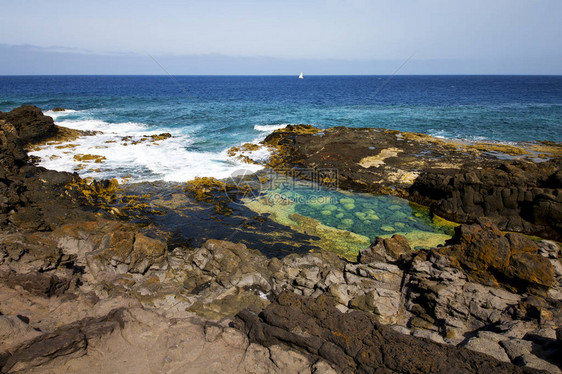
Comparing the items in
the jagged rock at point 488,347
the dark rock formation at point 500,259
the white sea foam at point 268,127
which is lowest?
the jagged rock at point 488,347

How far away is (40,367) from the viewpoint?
5.49 metres

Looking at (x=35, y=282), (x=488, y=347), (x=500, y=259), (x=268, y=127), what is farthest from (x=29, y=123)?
(x=488, y=347)

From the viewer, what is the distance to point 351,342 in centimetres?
626

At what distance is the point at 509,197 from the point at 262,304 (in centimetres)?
1344

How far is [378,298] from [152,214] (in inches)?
461

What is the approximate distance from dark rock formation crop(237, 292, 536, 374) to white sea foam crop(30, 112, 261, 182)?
15.7 m

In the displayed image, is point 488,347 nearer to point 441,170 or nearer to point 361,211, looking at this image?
point 361,211

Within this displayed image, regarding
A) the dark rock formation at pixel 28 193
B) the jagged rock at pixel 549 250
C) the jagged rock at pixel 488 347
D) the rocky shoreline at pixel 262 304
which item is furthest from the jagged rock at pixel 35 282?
the jagged rock at pixel 549 250

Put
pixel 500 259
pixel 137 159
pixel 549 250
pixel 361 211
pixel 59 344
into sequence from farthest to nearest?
pixel 137 159
pixel 361 211
pixel 549 250
pixel 500 259
pixel 59 344

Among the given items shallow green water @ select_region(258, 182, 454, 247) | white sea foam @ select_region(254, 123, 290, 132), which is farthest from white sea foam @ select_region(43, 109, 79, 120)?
shallow green water @ select_region(258, 182, 454, 247)

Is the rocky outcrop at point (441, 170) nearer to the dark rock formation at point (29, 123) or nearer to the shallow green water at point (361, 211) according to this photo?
the shallow green water at point (361, 211)

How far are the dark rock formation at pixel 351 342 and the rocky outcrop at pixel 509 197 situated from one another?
11.5 meters

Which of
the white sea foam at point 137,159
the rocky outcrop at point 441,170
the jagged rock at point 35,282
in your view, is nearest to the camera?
the jagged rock at point 35,282

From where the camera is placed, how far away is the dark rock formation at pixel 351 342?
5.59m
